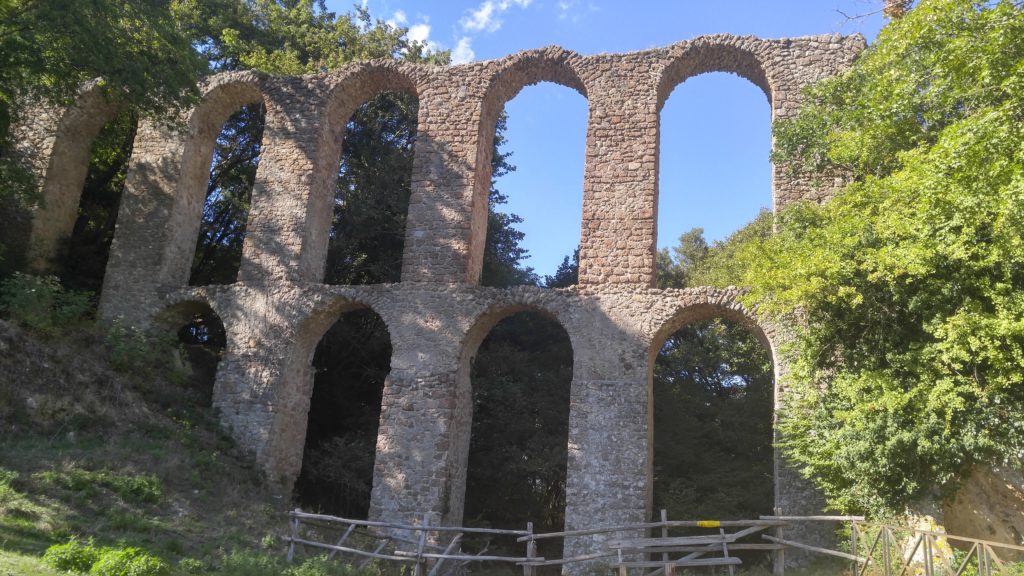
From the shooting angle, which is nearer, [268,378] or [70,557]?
[70,557]

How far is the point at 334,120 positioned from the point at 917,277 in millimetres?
10493

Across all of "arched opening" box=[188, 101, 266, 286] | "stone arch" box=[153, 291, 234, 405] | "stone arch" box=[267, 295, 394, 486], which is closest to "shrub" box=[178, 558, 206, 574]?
"stone arch" box=[267, 295, 394, 486]

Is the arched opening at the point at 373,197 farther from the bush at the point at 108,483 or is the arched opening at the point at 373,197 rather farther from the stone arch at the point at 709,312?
the bush at the point at 108,483

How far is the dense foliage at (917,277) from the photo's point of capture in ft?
26.2

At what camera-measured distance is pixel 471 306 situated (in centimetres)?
1223

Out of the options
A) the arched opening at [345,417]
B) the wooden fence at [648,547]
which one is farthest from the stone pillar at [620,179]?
the arched opening at [345,417]

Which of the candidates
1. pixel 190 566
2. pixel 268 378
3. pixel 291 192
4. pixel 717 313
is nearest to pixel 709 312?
pixel 717 313

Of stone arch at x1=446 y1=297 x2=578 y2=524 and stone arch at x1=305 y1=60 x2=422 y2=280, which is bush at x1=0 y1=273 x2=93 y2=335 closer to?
stone arch at x1=305 y1=60 x2=422 y2=280

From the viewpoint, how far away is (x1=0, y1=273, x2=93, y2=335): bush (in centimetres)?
1201

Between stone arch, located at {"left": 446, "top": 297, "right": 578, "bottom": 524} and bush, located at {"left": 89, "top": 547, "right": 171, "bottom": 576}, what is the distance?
17.6 feet

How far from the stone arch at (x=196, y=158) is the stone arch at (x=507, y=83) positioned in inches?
181

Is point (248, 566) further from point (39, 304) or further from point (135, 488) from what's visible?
point (39, 304)

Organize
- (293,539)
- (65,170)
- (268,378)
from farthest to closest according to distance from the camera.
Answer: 1. (65,170)
2. (268,378)
3. (293,539)

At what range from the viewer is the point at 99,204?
710 inches
